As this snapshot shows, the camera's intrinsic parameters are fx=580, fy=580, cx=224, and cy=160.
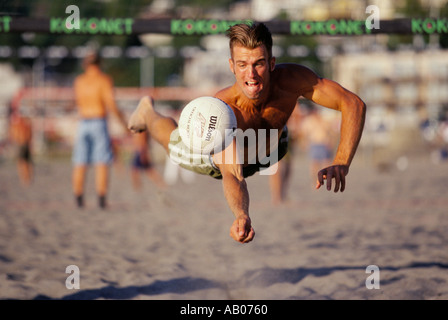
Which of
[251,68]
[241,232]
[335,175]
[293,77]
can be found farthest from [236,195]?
[293,77]

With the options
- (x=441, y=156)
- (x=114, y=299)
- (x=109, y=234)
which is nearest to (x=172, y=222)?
(x=109, y=234)

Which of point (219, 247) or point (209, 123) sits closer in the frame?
point (209, 123)

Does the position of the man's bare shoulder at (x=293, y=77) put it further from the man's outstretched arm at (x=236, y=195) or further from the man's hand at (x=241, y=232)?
the man's hand at (x=241, y=232)

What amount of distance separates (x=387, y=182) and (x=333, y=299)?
919 centimetres

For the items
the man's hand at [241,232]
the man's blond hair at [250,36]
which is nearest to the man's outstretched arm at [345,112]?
the man's blond hair at [250,36]

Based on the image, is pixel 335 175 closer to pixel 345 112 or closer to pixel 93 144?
pixel 345 112

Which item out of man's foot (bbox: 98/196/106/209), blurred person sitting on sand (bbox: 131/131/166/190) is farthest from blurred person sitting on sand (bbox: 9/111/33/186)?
man's foot (bbox: 98/196/106/209)

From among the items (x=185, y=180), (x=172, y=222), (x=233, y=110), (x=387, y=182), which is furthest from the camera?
(x=185, y=180)

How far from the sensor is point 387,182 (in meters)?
12.4

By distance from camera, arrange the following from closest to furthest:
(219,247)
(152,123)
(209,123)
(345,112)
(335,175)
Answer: (335,175)
(209,123)
(345,112)
(152,123)
(219,247)

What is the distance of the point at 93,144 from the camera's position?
7.58 metres

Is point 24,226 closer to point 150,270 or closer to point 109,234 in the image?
point 109,234

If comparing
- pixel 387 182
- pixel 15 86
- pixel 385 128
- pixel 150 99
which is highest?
pixel 15 86

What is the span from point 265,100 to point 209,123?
570mm
